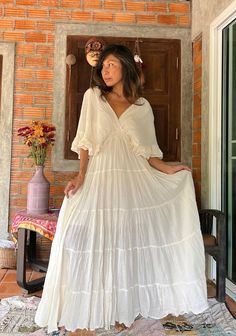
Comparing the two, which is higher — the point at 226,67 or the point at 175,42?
the point at 175,42

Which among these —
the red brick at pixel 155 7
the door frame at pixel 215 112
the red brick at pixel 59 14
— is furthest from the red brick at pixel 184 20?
the red brick at pixel 59 14

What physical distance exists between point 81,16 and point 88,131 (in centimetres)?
179

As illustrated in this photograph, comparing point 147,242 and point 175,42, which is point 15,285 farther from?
point 175,42

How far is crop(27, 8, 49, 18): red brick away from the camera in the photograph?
316 cm

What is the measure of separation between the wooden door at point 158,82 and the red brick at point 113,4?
318 mm

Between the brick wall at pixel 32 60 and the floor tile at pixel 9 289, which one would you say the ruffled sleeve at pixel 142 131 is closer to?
the brick wall at pixel 32 60

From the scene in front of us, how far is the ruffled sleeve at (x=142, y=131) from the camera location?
1.96 metres

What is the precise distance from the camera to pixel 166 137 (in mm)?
3197

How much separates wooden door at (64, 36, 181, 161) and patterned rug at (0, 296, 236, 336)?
1473mm

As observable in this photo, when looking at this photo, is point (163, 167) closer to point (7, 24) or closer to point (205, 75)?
point (205, 75)

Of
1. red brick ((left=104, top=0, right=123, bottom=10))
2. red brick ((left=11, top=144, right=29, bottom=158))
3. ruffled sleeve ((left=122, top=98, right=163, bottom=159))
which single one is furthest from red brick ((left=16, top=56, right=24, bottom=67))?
ruffled sleeve ((left=122, top=98, right=163, bottom=159))

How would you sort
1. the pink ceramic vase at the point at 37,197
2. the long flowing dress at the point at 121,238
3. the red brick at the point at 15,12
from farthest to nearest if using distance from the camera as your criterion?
the red brick at the point at 15,12, the pink ceramic vase at the point at 37,197, the long flowing dress at the point at 121,238

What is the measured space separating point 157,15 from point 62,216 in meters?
2.39

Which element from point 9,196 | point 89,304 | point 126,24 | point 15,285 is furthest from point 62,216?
point 126,24
